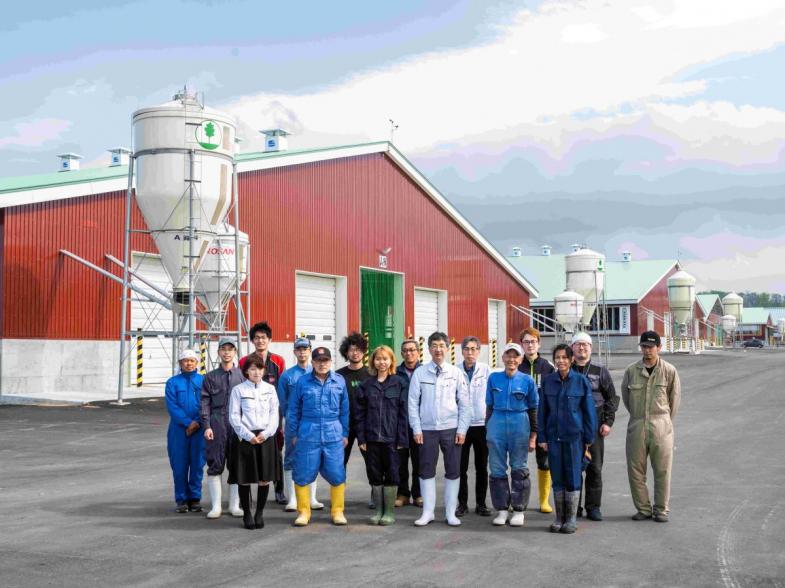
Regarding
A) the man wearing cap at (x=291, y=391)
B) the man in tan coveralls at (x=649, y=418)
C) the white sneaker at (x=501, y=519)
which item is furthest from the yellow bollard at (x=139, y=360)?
the man in tan coveralls at (x=649, y=418)

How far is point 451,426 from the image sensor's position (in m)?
9.34

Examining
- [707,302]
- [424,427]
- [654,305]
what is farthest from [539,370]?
[707,302]

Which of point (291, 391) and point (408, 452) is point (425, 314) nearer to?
point (408, 452)

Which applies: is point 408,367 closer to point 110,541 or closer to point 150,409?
point 110,541

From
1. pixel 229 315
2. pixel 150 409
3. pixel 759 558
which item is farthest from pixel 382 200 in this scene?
pixel 759 558

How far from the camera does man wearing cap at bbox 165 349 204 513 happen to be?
9.73 m

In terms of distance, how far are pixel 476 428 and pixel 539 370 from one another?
1.14m

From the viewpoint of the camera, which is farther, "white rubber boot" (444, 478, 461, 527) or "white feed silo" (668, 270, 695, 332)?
"white feed silo" (668, 270, 695, 332)

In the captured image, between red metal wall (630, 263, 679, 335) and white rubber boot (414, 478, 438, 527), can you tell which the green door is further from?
red metal wall (630, 263, 679, 335)

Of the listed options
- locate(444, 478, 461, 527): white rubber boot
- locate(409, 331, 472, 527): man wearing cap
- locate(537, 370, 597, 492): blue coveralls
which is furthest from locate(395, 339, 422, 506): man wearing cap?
locate(537, 370, 597, 492): blue coveralls

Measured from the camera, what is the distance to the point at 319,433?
9109 millimetres

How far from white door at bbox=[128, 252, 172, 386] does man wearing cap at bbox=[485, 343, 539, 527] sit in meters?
17.6

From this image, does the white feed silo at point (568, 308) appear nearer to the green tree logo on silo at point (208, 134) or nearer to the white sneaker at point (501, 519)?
the green tree logo on silo at point (208, 134)

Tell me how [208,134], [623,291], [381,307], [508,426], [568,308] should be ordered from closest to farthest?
[508,426]
[208,134]
[381,307]
[568,308]
[623,291]
